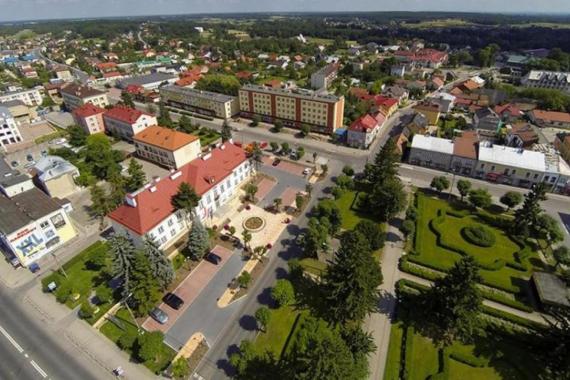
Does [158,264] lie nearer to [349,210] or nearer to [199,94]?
[349,210]

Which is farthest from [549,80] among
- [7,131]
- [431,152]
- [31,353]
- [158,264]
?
[7,131]

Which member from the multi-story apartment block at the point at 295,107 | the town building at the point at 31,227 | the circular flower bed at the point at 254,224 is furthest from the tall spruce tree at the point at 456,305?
the multi-story apartment block at the point at 295,107

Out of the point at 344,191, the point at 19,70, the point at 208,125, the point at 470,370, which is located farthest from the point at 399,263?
the point at 19,70

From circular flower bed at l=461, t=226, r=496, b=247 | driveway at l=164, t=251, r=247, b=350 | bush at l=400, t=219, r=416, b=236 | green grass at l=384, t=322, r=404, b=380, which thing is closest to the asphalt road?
driveway at l=164, t=251, r=247, b=350

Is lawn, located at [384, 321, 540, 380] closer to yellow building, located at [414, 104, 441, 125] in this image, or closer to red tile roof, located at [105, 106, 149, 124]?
yellow building, located at [414, 104, 441, 125]

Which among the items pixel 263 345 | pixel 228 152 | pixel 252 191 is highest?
pixel 228 152

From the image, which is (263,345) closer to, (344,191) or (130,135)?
(344,191)
